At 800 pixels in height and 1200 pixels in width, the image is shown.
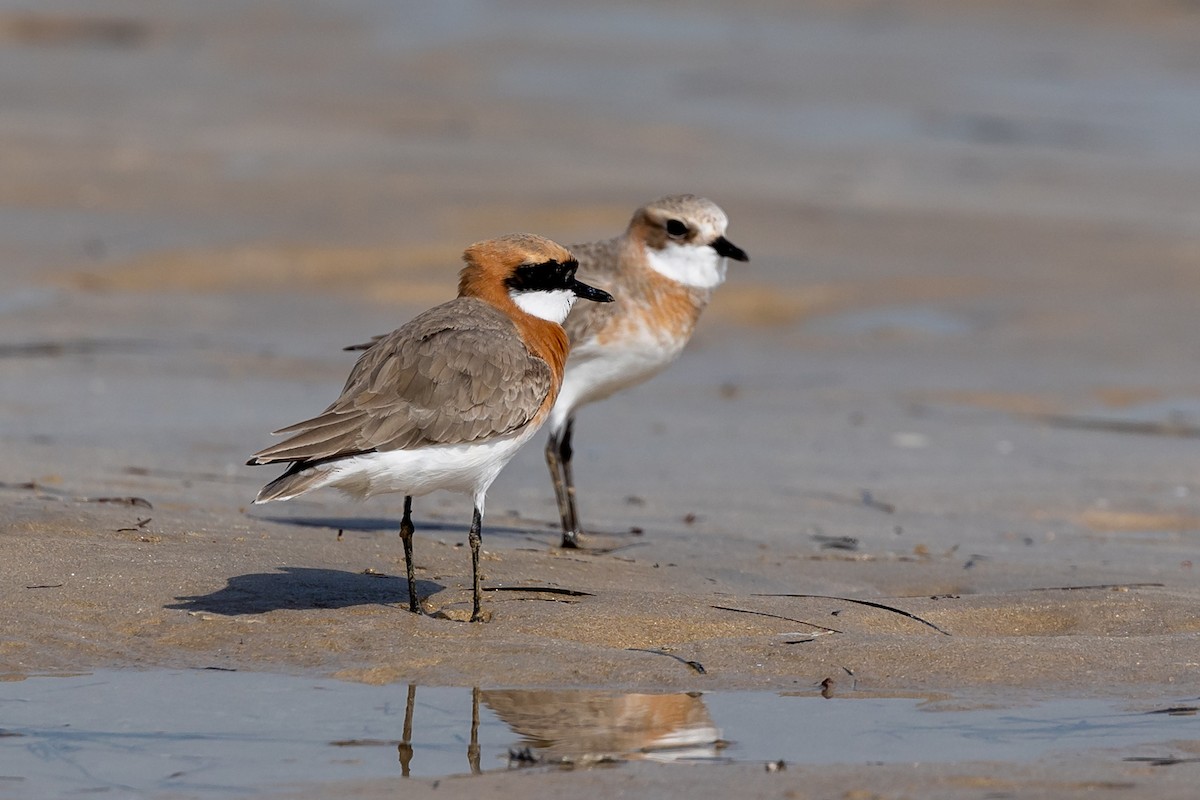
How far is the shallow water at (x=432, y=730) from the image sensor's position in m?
5.04

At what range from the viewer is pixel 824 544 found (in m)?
8.73

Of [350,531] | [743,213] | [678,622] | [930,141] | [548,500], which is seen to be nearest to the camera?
[678,622]

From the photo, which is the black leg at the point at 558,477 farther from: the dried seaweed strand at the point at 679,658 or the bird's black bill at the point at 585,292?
the dried seaweed strand at the point at 679,658

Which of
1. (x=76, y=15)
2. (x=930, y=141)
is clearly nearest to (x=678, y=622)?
(x=930, y=141)

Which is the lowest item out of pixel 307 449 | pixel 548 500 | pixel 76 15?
pixel 548 500

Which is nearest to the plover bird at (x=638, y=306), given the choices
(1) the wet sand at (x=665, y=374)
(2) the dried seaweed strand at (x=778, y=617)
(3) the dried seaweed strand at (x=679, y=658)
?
(1) the wet sand at (x=665, y=374)

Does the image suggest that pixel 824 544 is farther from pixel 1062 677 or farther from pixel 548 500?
pixel 1062 677

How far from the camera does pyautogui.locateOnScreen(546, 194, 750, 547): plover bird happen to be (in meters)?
9.60

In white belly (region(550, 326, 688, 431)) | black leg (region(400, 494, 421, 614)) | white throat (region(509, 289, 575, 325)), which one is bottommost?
black leg (region(400, 494, 421, 614))

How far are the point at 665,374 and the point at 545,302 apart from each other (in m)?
6.05

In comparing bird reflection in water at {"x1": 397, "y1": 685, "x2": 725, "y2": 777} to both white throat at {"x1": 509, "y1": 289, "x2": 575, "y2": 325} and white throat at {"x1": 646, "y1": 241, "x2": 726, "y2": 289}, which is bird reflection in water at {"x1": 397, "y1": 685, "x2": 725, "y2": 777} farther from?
white throat at {"x1": 646, "y1": 241, "x2": 726, "y2": 289}

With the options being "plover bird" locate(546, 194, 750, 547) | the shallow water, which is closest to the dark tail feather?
the shallow water

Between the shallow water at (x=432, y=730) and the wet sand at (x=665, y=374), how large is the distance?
18 cm

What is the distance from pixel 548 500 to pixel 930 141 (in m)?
13.4
